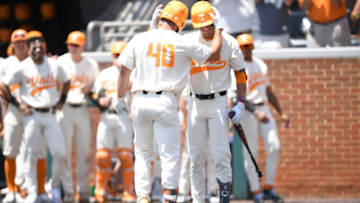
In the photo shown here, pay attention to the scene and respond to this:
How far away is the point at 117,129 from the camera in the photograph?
13.7m

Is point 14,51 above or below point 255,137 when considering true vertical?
above

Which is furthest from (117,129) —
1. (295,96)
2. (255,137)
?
(295,96)

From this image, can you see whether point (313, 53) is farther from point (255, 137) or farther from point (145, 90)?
point (145, 90)

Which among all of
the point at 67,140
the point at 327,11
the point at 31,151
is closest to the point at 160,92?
the point at 31,151

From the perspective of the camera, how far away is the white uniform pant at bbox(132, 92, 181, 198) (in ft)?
32.0

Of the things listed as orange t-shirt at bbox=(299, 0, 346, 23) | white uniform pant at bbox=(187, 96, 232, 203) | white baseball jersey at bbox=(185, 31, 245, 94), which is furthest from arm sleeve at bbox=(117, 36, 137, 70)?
orange t-shirt at bbox=(299, 0, 346, 23)

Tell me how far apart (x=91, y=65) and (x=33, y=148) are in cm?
212

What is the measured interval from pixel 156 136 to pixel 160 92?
51 centimetres

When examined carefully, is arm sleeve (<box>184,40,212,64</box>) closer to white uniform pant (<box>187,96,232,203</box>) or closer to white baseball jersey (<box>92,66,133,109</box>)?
white uniform pant (<box>187,96,232,203</box>)

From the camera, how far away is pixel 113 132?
13719 millimetres

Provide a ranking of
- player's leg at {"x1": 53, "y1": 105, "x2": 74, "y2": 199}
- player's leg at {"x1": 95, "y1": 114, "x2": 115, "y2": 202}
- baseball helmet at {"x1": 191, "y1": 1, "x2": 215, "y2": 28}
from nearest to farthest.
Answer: baseball helmet at {"x1": 191, "y1": 1, "x2": 215, "y2": 28} < player's leg at {"x1": 95, "y1": 114, "x2": 115, "y2": 202} < player's leg at {"x1": 53, "y1": 105, "x2": 74, "y2": 199}

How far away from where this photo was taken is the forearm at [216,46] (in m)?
10.1

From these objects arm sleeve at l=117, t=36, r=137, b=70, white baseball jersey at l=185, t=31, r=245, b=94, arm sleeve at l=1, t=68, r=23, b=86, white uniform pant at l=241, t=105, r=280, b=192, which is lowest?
white uniform pant at l=241, t=105, r=280, b=192

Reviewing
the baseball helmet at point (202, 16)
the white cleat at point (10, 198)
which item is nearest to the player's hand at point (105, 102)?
the white cleat at point (10, 198)
